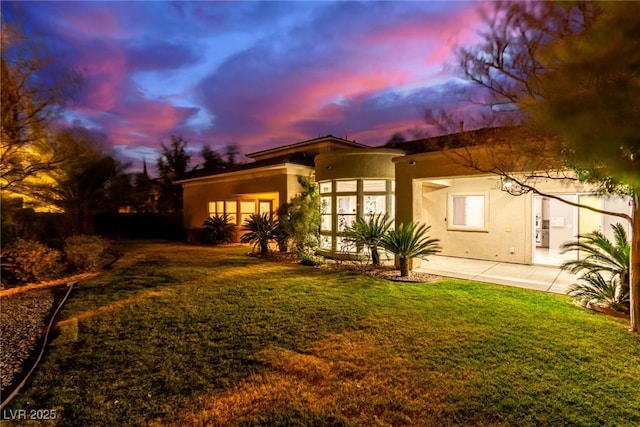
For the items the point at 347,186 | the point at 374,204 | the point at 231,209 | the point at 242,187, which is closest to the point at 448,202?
the point at 374,204

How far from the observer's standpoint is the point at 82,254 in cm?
1076

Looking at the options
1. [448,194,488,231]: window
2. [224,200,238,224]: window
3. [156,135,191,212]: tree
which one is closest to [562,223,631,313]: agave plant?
[448,194,488,231]: window

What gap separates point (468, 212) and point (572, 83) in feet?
31.7

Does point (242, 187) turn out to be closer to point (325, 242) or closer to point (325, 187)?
point (325, 187)

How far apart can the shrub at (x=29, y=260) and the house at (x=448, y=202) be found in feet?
30.8

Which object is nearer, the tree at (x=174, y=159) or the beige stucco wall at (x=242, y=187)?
the beige stucco wall at (x=242, y=187)

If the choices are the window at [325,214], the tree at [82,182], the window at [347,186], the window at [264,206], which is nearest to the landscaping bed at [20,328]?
the tree at [82,182]

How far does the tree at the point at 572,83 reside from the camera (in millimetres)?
3543

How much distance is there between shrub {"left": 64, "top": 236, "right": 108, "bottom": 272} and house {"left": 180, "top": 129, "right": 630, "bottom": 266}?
8.14m

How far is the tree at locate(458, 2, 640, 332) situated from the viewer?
3.54m

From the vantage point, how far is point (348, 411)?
3.37 m

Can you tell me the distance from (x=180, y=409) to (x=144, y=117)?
20235mm

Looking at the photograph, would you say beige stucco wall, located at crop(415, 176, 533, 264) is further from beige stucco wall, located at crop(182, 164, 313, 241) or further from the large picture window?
beige stucco wall, located at crop(182, 164, 313, 241)

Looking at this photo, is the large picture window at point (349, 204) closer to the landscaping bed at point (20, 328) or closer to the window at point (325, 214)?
the window at point (325, 214)
